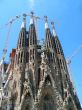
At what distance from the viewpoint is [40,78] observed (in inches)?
2194

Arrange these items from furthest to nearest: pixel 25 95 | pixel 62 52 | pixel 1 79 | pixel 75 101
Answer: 1. pixel 62 52
2. pixel 1 79
3. pixel 75 101
4. pixel 25 95

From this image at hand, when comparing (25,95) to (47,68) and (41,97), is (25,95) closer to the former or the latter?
(41,97)

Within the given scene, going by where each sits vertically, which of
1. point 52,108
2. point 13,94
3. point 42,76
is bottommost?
point 52,108

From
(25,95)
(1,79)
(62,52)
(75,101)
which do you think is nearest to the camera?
(25,95)

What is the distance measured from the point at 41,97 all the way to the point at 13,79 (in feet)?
27.1

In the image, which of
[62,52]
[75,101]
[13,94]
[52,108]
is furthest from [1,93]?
[62,52]

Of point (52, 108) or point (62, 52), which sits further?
point (62, 52)

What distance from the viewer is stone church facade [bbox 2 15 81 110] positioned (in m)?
51.0

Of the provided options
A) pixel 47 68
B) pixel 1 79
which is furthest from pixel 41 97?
pixel 1 79

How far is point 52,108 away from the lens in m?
51.7

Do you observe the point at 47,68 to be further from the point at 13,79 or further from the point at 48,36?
the point at 48,36

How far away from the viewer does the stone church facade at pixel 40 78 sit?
51031 millimetres

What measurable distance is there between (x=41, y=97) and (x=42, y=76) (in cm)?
553

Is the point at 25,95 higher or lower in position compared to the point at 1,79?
lower
